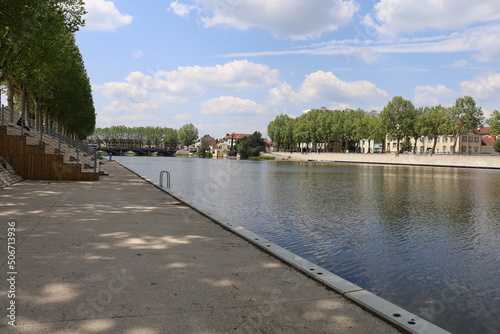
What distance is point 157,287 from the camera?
16.5ft

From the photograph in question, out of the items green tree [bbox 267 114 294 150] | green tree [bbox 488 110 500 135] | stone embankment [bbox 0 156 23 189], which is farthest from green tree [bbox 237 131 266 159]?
stone embankment [bbox 0 156 23 189]

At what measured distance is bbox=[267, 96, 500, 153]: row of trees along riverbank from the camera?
88.2 m

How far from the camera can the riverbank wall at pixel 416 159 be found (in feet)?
224

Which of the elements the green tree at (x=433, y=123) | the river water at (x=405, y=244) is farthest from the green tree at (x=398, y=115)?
the river water at (x=405, y=244)

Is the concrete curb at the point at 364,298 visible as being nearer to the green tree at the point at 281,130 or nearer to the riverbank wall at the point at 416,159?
the riverbank wall at the point at 416,159

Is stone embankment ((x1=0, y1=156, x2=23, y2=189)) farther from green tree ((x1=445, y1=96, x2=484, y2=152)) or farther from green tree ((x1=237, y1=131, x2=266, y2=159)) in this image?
green tree ((x1=237, y1=131, x2=266, y2=159))

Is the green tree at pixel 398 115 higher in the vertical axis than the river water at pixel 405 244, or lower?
higher

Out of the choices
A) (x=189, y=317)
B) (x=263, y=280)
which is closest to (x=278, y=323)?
(x=189, y=317)

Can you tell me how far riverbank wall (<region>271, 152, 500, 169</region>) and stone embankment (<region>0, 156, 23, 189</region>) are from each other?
73101 mm

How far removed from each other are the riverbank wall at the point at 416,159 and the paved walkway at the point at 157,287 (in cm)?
7369

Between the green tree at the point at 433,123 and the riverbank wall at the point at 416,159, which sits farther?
the green tree at the point at 433,123

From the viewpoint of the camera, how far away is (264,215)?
14438 millimetres

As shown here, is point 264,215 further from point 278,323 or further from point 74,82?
point 74,82

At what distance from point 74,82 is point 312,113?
328ft
